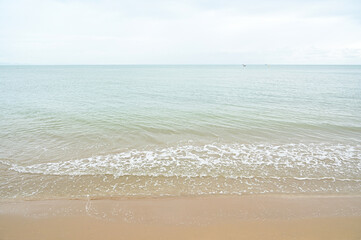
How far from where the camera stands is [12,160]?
36.3ft

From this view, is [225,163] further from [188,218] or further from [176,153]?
[188,218]

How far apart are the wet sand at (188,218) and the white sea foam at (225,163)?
197 centimetres

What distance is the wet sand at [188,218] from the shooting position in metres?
6.19

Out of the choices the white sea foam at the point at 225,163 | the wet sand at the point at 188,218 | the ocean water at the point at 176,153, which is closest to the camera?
the wet sand at the point at 188,218

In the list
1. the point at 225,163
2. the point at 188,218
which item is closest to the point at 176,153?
the point at 225,163

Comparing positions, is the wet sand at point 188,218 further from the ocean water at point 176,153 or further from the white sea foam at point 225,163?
the white sea foam at point 225,163

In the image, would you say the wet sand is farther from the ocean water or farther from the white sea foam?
the white sea foam

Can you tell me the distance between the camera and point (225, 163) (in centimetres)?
1088

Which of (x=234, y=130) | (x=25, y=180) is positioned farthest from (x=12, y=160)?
(x=234, y=130)

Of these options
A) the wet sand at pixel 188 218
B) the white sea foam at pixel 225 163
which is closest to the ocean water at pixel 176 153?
the white sea foam at pixel 225 163

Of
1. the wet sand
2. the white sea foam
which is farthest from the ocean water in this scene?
the wet sand

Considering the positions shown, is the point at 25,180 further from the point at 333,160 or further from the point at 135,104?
the point at 135,104

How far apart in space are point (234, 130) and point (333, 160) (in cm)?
681

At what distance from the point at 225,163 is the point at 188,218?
4.72m
